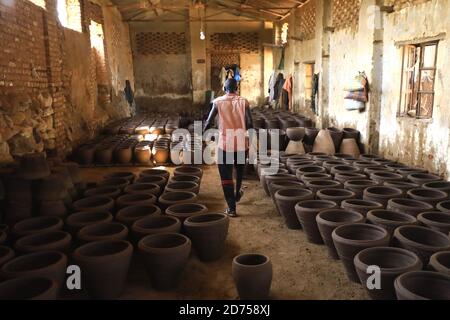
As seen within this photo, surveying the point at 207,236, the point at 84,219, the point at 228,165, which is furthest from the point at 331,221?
the point at 84,219

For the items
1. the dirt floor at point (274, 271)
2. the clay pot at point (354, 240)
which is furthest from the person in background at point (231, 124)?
the clay pot at point (354, 240)

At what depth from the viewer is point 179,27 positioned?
16.4 m

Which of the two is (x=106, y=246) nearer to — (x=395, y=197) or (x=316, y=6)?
(x=395, y=197)

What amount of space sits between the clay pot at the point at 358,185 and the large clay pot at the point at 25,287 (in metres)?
3.57

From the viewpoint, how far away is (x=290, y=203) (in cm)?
456

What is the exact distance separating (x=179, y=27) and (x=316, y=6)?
7700 mm

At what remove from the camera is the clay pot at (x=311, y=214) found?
4137 millimetres

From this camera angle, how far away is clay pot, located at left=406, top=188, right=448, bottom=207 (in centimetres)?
420

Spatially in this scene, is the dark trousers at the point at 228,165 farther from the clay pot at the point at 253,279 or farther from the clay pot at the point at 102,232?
the clay pot at the point at 253,279

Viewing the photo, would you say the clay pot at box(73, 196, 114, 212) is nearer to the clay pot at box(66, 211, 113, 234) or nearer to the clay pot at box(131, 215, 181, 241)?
the clay pot at box(66, 211, 113, 234)

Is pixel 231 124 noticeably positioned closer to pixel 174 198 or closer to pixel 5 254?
pixel 174 198

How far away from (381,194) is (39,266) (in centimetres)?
377

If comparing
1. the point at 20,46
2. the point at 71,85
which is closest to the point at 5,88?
the point at 20,46

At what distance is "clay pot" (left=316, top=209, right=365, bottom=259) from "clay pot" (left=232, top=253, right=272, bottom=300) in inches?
35.4
